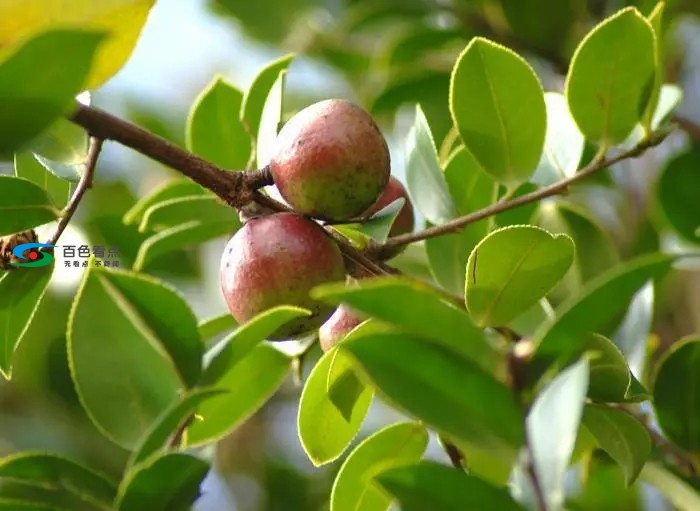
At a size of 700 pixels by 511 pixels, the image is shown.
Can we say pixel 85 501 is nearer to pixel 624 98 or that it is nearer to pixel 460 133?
pixel 460 133

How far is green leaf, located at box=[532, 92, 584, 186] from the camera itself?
3.09 ft

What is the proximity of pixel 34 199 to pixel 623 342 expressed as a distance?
1.93 ft

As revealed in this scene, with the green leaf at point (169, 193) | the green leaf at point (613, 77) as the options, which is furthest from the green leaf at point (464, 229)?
the green leaf at point (169, 193)

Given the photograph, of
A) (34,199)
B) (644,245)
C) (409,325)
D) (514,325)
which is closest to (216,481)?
(644,245)

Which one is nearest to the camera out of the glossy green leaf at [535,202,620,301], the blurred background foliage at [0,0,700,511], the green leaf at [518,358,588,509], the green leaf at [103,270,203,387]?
the green leaf at [518,358,588,509]

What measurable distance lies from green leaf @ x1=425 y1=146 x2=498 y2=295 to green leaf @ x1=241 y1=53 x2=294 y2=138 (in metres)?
0.18

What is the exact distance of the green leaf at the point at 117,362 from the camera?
63 centimetres

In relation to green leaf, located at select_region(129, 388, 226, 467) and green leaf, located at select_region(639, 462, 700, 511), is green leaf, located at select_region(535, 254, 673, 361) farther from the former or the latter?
green leaf, located at select_region(639, 462, 700, 511)

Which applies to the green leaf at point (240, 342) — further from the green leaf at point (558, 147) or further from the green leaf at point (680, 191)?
the green leaf at point (680, 191)

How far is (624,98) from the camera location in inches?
33.4

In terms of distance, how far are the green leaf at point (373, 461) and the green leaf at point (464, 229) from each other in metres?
0.19

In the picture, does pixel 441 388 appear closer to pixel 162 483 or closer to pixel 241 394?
→ pixel 162 483

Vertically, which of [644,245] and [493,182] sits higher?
[493,182]

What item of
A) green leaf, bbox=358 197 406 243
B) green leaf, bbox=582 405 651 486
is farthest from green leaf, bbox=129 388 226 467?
green leaf, bbox=582 405 651 486
